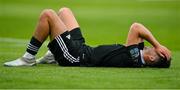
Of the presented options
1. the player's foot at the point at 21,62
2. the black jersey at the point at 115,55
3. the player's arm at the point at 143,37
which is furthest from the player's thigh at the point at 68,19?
the player's arm at the point at 143,37

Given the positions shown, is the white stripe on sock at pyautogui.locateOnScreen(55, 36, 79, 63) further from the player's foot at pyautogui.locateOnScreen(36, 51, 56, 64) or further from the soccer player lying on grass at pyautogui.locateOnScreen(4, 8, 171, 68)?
the player's foot at pyautogui.locateOnScreen(36, 51, 56, 64)

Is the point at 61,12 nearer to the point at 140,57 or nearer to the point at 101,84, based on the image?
the point at 140,57

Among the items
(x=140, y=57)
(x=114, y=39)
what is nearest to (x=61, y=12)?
(x=140, y=57)

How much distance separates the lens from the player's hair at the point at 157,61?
26.7 feet

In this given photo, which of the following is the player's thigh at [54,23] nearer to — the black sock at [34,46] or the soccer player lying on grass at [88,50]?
the soccer player lying on grass at [88,50]

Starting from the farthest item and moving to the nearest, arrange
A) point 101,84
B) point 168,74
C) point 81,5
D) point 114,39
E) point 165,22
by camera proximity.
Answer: point 81,5
point 165,22
point 114,39
point 168,74
point 101,84

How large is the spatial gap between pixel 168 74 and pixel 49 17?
153 cm

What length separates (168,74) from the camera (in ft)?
A: 25.8

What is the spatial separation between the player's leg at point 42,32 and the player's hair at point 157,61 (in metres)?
1.06

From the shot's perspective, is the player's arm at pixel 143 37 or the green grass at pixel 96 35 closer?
the green grass at pixel 96 35

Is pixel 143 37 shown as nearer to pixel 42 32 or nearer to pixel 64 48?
pixel 64 48

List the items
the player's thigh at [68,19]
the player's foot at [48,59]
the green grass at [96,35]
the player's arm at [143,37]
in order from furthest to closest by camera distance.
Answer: the player's foot at [48,59] < the player's thigh at [68,19] < the player's arm at [143,37] < the green grass at [96,35]

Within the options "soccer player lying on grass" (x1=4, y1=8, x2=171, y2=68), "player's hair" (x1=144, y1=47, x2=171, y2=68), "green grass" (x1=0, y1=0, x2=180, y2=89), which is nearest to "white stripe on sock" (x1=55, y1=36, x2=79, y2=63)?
"soccer player lying on grass" (x1=4, y1=8, x2=171, y2=68)

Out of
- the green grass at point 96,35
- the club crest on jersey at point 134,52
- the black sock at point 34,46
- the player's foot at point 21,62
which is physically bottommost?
the green grass at point 96,35
